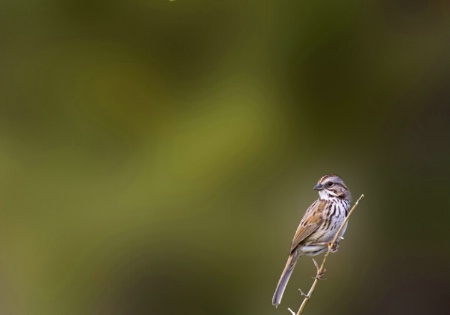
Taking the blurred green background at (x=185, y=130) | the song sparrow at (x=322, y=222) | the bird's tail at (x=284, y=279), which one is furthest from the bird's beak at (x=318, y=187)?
the blurred green background at (x=185, y=130)

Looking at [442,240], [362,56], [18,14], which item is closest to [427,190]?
[442,240]

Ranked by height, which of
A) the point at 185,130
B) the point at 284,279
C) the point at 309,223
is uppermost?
the point at 185,130

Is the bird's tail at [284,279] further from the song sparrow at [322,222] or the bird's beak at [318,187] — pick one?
the bird's beak at [318,187]

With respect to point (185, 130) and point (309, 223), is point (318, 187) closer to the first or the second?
point (309, 223)

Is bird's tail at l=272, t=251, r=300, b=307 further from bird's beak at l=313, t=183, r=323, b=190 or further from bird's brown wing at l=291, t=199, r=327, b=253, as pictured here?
bird's beak at l=313, t=183, r=323, b=190

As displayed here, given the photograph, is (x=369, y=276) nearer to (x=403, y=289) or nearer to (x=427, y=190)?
(x=403, y=289)

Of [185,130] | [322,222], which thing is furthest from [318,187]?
[185,130]
